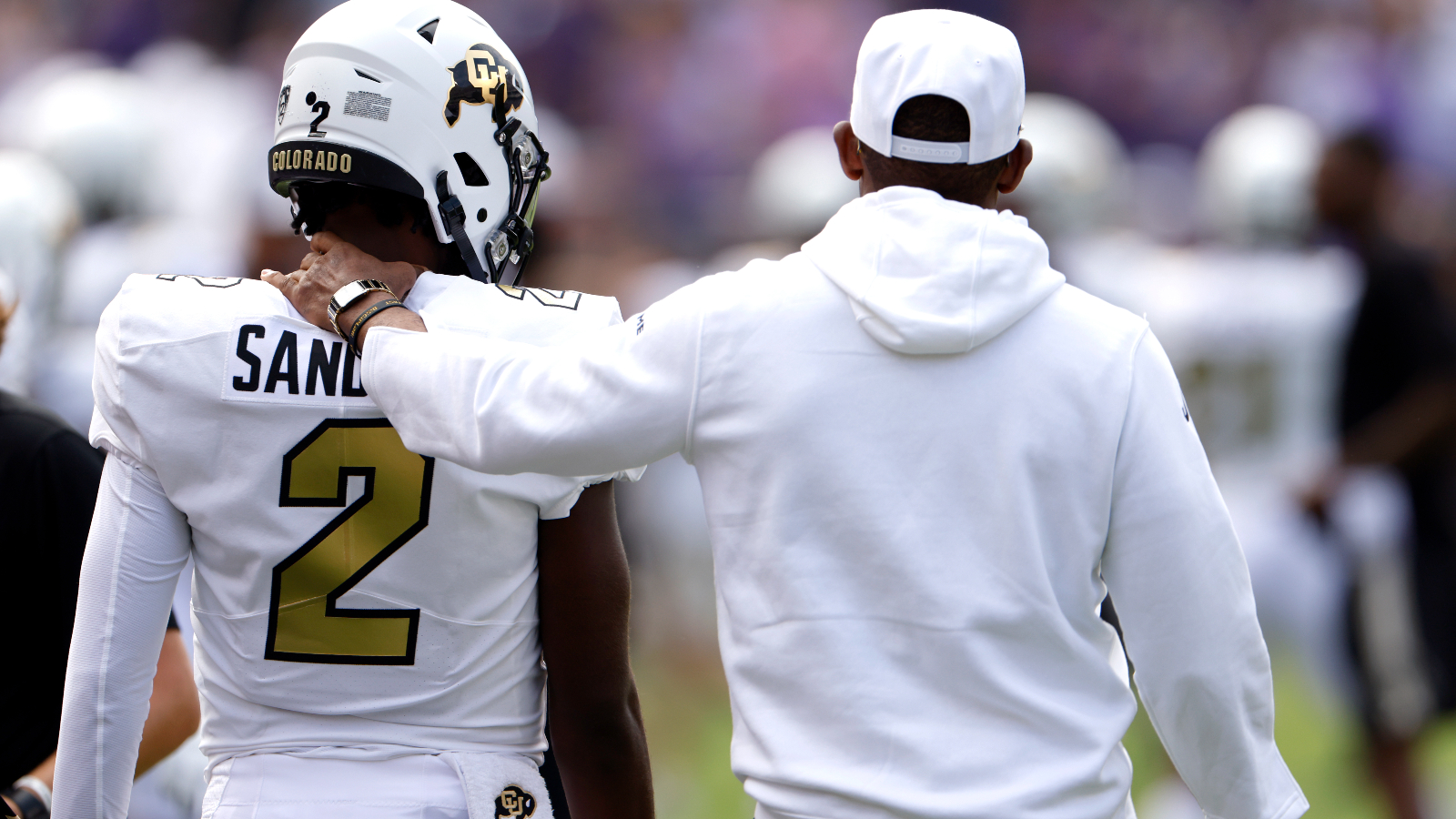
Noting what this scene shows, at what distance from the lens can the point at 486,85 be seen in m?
2.42

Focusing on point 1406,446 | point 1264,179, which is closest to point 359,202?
point 1406,446

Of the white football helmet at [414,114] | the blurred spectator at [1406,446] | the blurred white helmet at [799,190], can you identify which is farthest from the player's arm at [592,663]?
the blurred white helmet at [799,190]

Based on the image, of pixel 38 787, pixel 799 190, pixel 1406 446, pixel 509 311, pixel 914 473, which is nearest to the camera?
pixel 914 473

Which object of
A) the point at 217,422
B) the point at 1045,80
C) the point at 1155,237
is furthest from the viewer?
the point at 1045,80

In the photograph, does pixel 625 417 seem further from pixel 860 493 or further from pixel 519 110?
pixel 519 110

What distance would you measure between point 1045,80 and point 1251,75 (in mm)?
1726

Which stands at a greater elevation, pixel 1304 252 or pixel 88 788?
pixel 1304 252

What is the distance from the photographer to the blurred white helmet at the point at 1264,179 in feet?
26.7

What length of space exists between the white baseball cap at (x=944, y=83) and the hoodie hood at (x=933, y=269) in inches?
3.1

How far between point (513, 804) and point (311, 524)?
1.55 ft

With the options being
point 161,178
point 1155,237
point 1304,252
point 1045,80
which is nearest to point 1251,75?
point 1045,80

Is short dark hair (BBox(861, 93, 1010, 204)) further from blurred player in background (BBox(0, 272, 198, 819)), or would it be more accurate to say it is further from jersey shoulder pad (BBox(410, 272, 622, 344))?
blurred player in background (BBox(0, 272, 198, 819))

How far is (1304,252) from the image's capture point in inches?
313

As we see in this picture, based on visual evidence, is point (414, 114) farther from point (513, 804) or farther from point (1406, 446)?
point (1406, 446)
